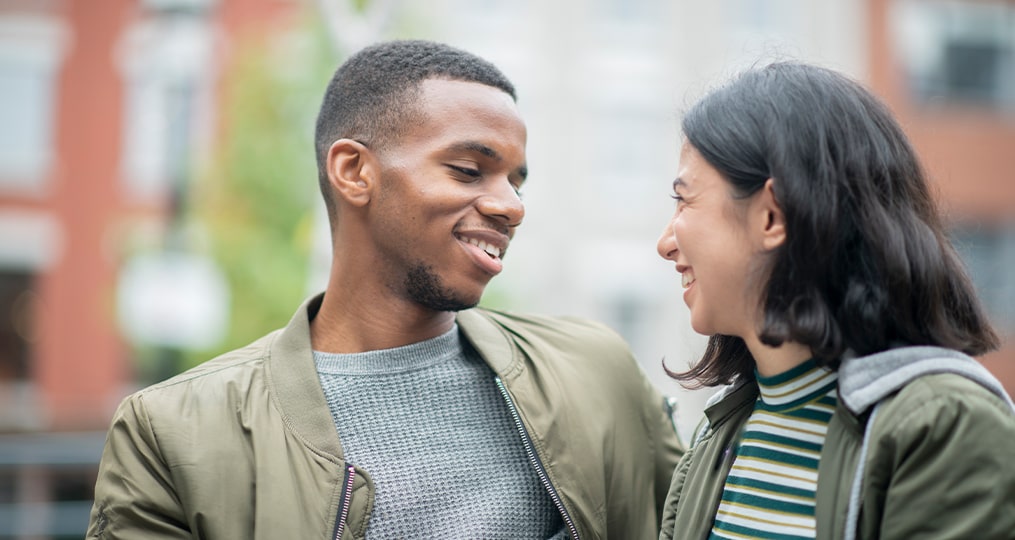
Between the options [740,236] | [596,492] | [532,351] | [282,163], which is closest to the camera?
[740,236]

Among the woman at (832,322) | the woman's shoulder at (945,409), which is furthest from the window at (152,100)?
the woman's shoulder at (945,409)

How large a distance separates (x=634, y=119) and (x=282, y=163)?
29.5 ft

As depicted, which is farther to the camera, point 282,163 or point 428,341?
point 282,163

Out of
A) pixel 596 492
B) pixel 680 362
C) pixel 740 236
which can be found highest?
pixel 740 236

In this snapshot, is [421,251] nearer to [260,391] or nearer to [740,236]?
[260,391]

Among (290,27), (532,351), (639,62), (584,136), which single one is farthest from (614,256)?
(532,351)

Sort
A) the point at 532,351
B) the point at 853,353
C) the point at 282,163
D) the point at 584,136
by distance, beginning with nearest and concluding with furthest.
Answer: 1. the point at 853,353
2. the point at 532,351
3. the point at 282,163
4. the point at 584,136

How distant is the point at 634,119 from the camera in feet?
71.2

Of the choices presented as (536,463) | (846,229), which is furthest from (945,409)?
(536,463)

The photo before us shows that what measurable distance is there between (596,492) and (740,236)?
86cm

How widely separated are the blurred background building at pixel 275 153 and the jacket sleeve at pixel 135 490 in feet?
24.5

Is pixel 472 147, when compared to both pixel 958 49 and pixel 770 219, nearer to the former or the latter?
pixel 770 219

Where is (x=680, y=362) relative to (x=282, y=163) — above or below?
below

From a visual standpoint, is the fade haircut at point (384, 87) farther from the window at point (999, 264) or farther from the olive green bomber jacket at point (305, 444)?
the window at point (999, 264)
